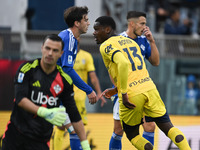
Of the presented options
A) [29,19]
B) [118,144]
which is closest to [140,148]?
[118,144]

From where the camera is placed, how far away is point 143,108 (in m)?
5.88

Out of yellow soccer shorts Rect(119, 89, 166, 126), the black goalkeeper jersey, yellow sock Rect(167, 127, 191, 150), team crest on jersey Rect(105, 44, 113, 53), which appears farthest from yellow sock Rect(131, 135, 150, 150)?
the black goalkeeper jersey

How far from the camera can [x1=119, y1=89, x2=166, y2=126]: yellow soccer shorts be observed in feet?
19.0

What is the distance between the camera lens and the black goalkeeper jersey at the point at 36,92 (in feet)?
14.9

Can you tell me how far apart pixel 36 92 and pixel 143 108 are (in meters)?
1.81

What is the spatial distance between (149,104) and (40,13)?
1058 centimetres

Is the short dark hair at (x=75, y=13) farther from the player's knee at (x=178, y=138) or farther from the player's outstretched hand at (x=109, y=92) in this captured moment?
the player's knee at (x=178, y=138)

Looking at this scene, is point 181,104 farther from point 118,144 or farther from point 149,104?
point 149,104

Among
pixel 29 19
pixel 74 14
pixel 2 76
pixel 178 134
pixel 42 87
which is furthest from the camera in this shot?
pixel 29 19

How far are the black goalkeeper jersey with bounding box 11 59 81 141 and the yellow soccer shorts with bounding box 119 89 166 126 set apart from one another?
135cm

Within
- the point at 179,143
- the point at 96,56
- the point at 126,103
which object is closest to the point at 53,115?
the point at 126,103

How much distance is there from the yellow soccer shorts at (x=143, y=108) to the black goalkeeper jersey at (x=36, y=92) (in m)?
Answer: 1.35

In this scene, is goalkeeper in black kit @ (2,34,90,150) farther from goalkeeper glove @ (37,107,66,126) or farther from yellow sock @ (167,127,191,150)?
yellow sock @ (167,127,191,150)

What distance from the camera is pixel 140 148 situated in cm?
590
